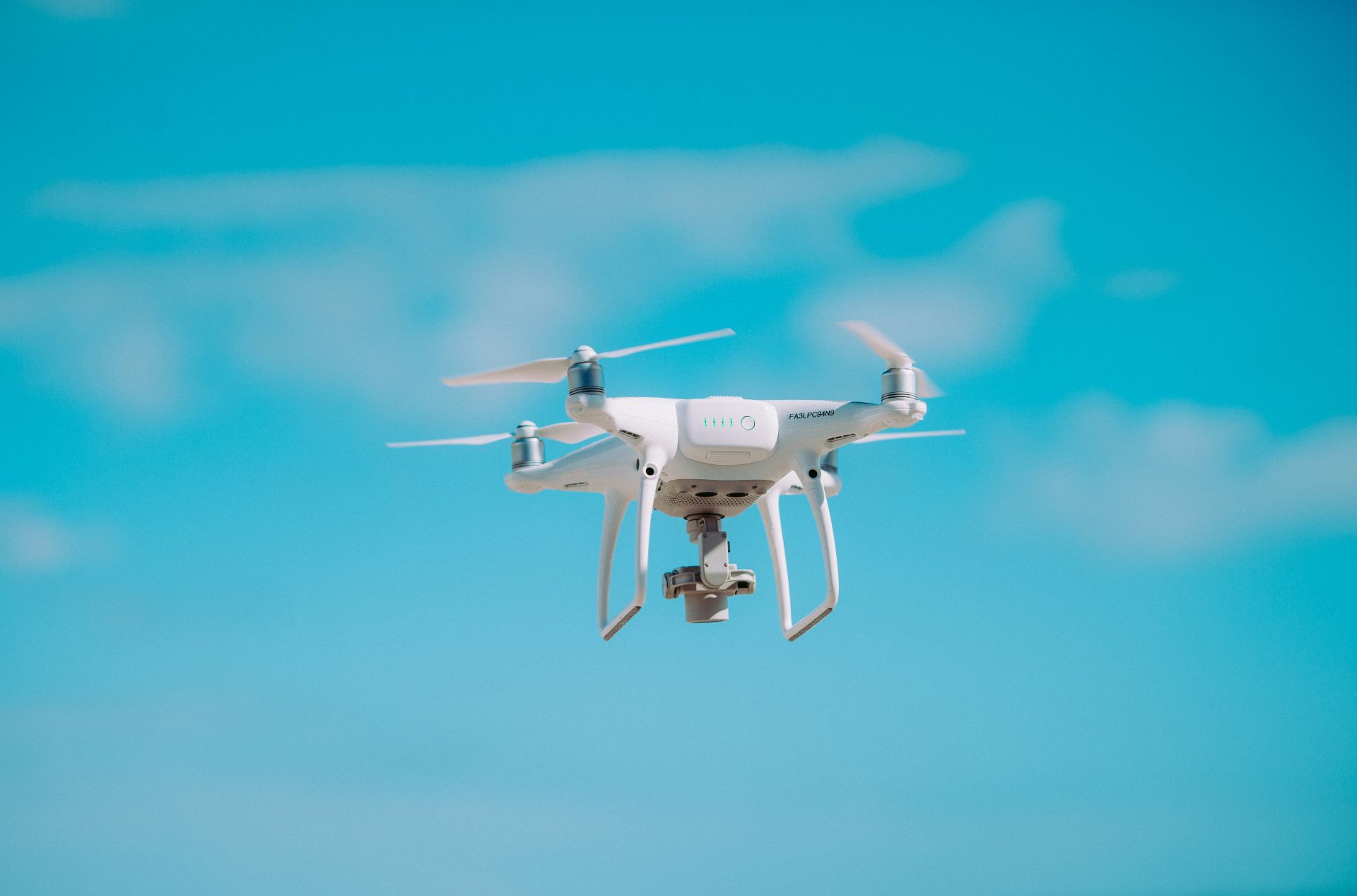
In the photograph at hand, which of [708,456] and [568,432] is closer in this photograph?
[708,456]

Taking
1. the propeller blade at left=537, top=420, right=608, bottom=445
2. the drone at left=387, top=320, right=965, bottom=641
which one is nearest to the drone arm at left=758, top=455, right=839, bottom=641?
the drone at left=387, top=320, right=965, bottom=641

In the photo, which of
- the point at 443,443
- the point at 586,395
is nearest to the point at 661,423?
the point at 586,395

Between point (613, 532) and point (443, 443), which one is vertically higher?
point (443, 443)

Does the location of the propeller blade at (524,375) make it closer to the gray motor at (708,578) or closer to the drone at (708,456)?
the drone at (708,456)

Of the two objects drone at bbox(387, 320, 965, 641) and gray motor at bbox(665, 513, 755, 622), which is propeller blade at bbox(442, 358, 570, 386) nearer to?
drone at bbox(387, 320, 965, 641)

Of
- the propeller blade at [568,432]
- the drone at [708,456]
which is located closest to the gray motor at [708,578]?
the drone at [708,456]

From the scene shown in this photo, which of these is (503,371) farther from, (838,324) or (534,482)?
(838,324)
